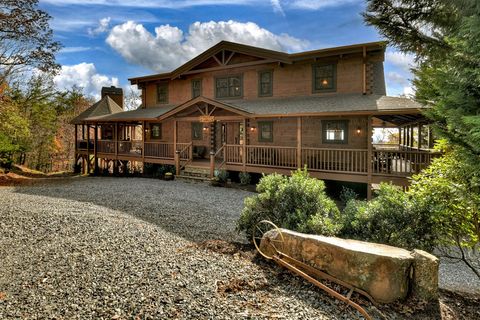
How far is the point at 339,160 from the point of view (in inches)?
491

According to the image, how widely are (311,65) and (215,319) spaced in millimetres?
14283

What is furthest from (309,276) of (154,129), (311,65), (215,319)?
(154,129)

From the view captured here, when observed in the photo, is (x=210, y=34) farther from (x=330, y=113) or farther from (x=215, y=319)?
(x=215, y=319)

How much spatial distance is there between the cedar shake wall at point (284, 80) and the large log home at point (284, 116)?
49 mm

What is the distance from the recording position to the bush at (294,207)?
204 inches

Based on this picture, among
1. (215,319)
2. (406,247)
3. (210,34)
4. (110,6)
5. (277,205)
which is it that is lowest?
(215,319)

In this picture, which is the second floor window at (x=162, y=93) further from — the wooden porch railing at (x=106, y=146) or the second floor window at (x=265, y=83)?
the second floor window at (x=265, y=83)

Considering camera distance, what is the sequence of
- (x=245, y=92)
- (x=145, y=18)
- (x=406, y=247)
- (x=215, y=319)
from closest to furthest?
(x=215, y=319) → (x=406, y=247) → (x=145, y=18) → (x=245, y=92)

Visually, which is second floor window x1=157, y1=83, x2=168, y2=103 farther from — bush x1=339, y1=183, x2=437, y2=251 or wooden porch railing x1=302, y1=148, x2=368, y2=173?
bush x1=339, y1=183, x2=437, y2=251

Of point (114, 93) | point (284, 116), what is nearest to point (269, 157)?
point (284, 116)

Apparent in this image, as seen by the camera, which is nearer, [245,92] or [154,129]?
[245,92]

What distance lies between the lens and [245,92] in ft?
56.5

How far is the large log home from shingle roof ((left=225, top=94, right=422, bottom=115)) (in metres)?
0.04

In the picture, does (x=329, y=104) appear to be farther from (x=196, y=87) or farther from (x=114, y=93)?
(x=114, y=93)
